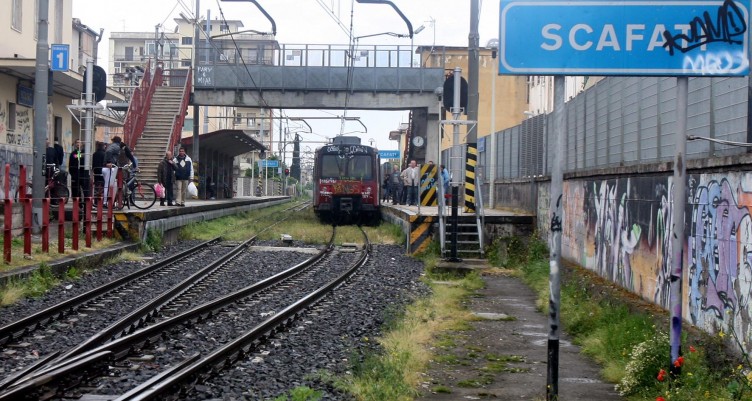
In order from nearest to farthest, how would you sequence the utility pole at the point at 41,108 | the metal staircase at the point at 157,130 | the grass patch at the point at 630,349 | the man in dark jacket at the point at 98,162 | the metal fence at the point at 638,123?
the grass patch at the point at 630,349 < the metal fence at the point at 638,123 < the utility pole at the point at 41,108 < the man in dark jacket at the point at 98,162 < the metal staircase at the point at 157,130

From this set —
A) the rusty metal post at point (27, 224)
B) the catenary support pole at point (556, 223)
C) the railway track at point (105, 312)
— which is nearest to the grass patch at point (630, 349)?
the catenary support pole at point (556, 223)

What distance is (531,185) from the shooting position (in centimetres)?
2033

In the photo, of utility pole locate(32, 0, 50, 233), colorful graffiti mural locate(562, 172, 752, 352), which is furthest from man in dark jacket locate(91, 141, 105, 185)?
colorful graffiti mural locate(562, 172, 752, 352)

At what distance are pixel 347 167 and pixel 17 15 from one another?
11.7m

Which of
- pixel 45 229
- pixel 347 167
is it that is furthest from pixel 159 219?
pixel 347 167

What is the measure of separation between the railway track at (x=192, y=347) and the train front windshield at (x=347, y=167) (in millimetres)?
16490

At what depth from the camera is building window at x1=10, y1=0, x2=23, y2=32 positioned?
958 inches

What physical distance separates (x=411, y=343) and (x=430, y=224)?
1121 cm

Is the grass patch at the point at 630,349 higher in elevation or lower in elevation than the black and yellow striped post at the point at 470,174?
lower

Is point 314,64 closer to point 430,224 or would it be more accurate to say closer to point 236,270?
point 430,224

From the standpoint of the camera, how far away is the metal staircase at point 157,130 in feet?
97.4

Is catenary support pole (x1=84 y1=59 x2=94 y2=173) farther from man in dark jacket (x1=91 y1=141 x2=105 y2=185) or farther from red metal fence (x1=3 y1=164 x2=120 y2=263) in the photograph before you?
red metal fence (x1=3 y1=164 x2=120 y2=263)

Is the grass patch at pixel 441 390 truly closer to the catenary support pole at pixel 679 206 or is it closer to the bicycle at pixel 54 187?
the catenary support pole at pixel 679 206

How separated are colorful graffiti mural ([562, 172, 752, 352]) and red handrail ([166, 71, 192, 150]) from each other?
19.2 meters
